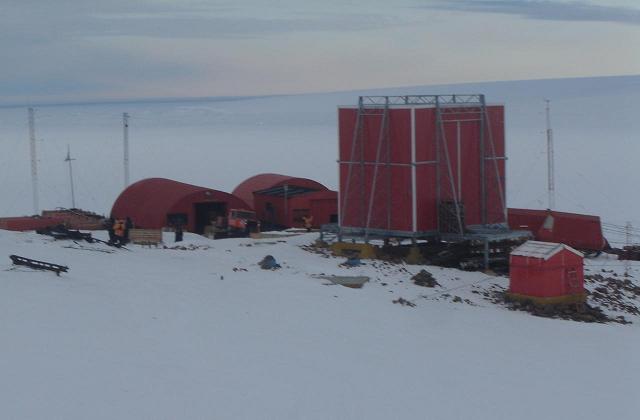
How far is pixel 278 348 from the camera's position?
1178cm

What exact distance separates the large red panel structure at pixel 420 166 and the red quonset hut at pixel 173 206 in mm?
4833

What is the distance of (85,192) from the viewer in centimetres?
3650

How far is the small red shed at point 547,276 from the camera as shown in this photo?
15.6m

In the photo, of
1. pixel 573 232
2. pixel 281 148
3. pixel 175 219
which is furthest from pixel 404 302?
pixel 281 148

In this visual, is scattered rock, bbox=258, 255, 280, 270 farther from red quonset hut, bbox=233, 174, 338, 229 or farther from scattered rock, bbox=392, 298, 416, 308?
red quonset hut, bbox=233, 174, 338, 229

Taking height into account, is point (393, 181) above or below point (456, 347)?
above

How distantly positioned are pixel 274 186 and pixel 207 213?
2.76 meters

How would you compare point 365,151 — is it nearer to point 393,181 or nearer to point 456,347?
point 393,181

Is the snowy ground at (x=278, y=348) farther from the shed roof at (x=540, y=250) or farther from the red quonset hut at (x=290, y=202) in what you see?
the red quonset hut at (x=290, y=202)

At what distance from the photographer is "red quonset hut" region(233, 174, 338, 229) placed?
24281 mm

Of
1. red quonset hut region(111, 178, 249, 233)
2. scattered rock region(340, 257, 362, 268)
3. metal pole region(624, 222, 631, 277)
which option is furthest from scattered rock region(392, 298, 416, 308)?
red quonset hut region(111, 178, 249, 233)

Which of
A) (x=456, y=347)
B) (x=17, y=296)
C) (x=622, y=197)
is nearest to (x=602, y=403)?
(x=456, y=347)

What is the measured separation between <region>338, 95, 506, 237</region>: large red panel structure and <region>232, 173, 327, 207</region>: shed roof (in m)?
5.75

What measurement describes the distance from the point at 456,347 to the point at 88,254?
6.40 m
